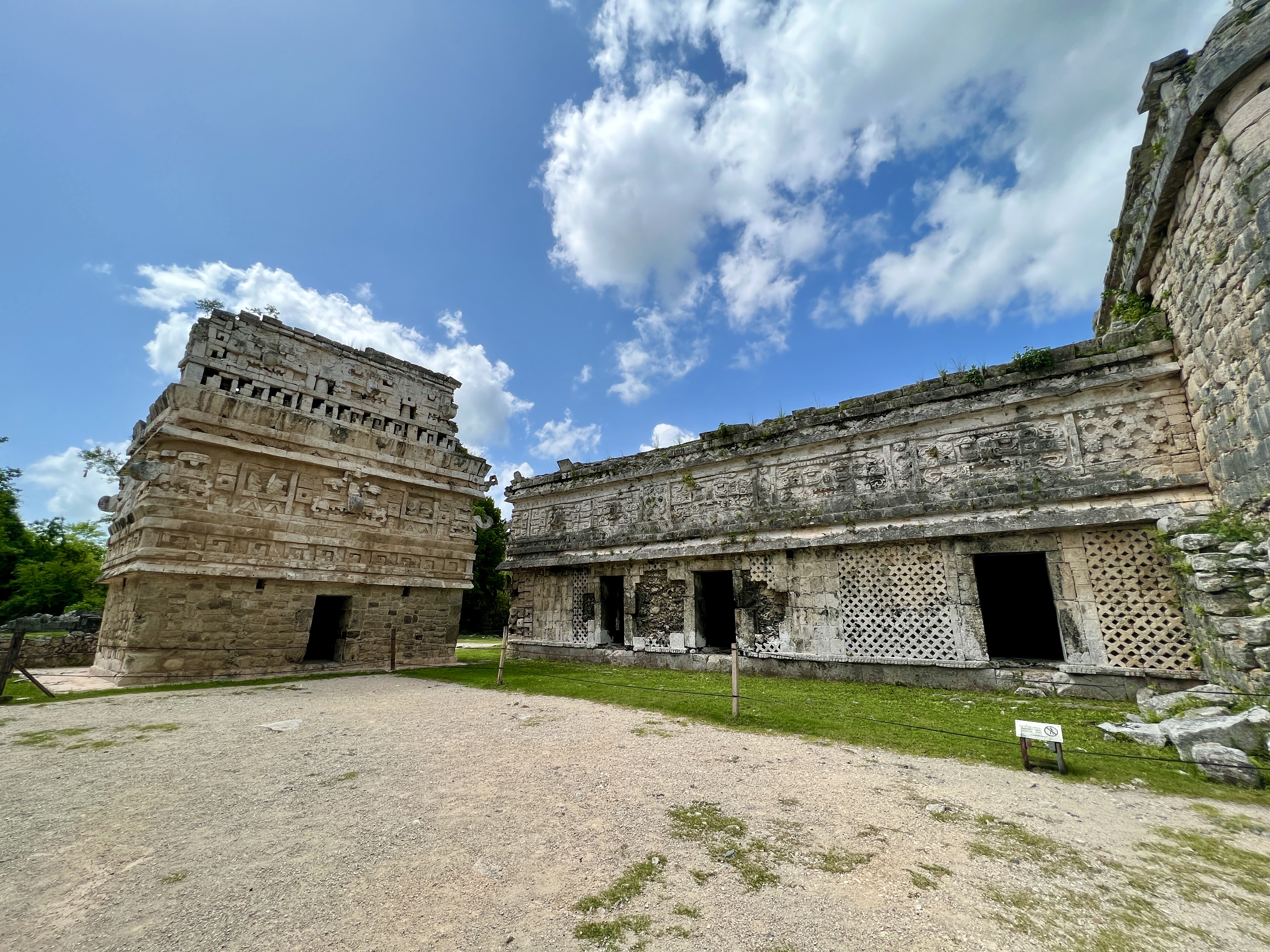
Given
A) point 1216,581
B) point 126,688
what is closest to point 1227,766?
point 1216,581

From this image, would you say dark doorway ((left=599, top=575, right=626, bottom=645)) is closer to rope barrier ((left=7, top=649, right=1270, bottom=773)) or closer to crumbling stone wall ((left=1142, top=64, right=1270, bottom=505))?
rope barrier ((left=7, top=649, right=1270, bottom=773))

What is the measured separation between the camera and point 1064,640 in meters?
7.58

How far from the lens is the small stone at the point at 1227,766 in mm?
3887

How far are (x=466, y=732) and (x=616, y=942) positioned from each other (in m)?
4.23

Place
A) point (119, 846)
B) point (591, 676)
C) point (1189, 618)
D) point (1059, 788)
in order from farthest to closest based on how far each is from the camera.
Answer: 1. point (591, 676)
2. point (1189, 618)
3. point (1059, 788)
4. point (119, 846)

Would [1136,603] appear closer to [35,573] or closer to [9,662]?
[9,662]

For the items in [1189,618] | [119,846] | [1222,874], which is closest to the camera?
[1222,874]

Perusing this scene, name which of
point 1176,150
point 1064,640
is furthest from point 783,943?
point 1176,150

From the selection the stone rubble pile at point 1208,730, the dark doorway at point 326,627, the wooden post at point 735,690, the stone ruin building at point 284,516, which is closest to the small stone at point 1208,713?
the stone rubble pile at point 1208,730

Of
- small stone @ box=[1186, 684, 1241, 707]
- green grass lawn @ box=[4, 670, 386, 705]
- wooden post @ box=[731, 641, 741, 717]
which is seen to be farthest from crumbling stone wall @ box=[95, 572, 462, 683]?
small stone @ box=[1186, 684, 1241, 707]

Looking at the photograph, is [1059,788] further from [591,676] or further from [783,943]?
[591,676]

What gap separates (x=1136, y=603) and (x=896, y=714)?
4020mm

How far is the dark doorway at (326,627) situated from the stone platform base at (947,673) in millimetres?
6327

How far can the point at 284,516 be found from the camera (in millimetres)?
10289
